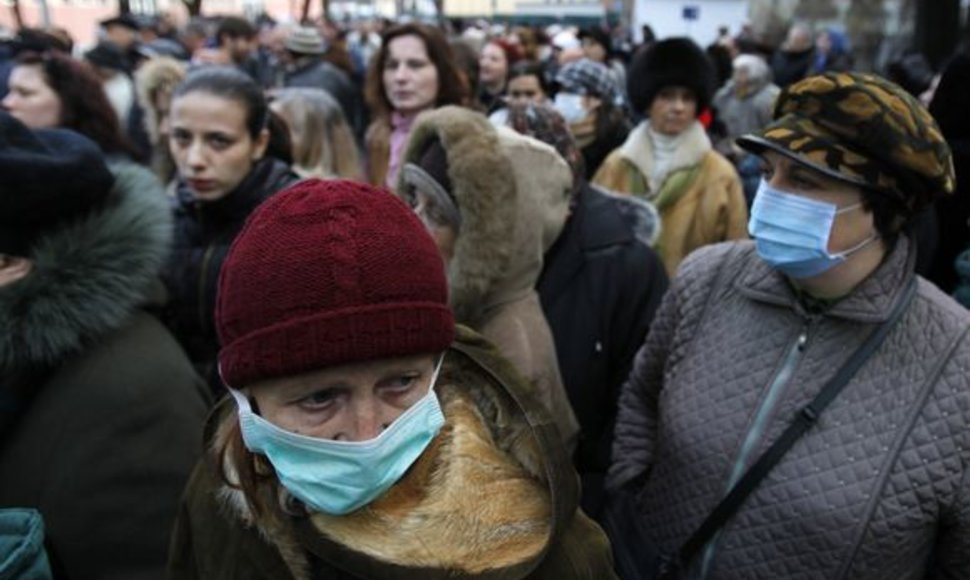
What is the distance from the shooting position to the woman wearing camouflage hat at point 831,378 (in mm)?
1772

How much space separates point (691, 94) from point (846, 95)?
8.58ft

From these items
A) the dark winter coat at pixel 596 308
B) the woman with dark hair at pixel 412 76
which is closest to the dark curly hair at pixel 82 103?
the woman with dark hair at pixel 412 76

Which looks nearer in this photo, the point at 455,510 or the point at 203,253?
the point at 455,510

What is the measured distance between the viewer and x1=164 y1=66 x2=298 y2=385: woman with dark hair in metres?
2.81

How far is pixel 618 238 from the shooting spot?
269 centimetres

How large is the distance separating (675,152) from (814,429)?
245 centimetres

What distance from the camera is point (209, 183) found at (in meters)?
2.92

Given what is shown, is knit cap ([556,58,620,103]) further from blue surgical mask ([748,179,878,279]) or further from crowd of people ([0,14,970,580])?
blue surgical mask ([748,179,878,279])

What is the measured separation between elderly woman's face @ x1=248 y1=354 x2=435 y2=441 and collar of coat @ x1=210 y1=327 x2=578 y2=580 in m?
0.12

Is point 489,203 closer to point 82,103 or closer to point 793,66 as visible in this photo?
point 82,103

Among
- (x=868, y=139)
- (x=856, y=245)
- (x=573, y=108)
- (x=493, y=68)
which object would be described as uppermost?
(x=868, y=139)

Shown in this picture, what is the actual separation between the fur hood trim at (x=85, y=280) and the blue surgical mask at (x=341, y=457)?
638 millimetres

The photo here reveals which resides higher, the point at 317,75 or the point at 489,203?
the point at 489,203

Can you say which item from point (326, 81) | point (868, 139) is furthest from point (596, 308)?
point (326, 81)
